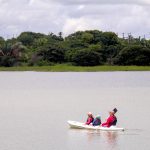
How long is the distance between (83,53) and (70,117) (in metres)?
75.3

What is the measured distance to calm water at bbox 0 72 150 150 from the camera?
37.3 meters

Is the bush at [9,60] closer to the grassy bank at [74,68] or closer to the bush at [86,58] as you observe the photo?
the grassy bank at [74,68]

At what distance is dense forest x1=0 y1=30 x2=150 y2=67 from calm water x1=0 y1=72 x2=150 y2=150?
121 ft

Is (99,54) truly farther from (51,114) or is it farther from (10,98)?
(51,114)

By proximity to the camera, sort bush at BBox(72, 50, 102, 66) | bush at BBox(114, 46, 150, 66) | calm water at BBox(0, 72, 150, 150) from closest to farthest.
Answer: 1. calm water at BBox(0, 72, 150, 150)
2. bush at BBox(114, 46, 150, 66)
3. bush at BBox(72, 50, 102, 66)

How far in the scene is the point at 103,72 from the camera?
12075cm

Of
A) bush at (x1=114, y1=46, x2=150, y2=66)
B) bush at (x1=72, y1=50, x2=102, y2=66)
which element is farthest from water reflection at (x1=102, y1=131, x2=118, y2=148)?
bush at (x1=72, y1=50, x2=102, y2=66)

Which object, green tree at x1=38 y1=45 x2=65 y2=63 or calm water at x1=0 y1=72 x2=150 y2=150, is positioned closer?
calm water at x1=0 y1=72 x2=150 y2=150

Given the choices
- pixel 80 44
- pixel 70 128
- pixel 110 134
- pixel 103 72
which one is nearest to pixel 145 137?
pixel 110 134

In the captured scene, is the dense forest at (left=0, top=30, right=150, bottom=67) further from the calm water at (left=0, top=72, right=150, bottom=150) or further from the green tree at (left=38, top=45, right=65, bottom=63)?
the calm water at (left=0, top=72, right=150, bottom=150)

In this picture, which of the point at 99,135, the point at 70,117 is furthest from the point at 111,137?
the point at 70,117

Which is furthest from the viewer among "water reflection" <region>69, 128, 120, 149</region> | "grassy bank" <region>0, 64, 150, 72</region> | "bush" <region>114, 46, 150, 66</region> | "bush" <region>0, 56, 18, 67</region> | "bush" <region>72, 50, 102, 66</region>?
"bush" <region>0, 56, 18, 67</region>

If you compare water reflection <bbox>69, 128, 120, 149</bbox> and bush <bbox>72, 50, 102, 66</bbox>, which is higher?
bush <bbox>72, 50, 102, 66</bbox>

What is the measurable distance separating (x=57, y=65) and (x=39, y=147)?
297ft
